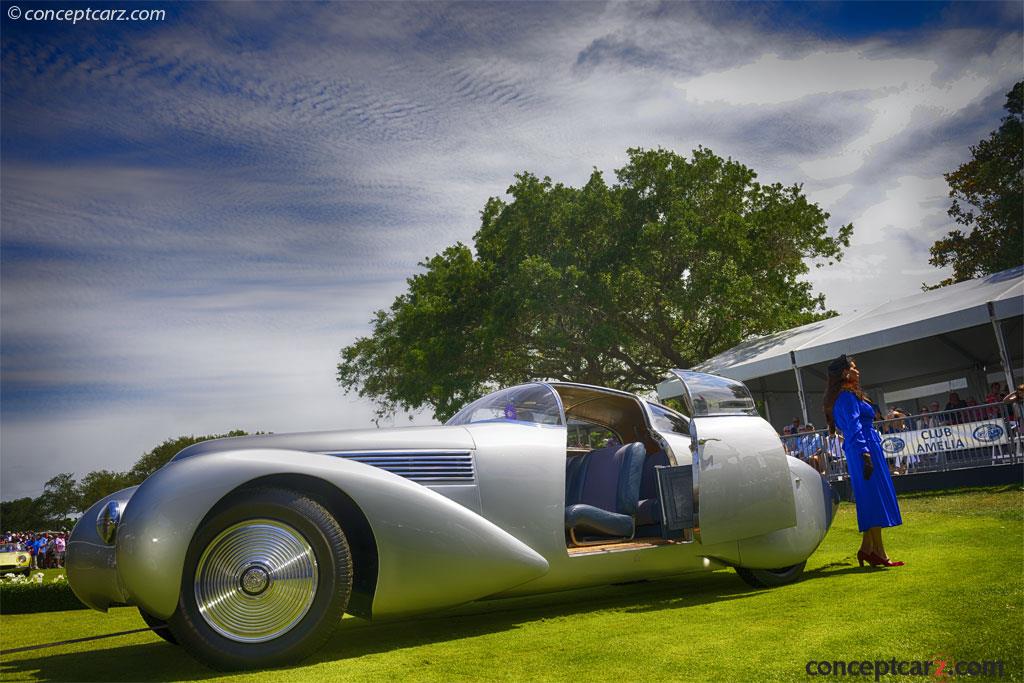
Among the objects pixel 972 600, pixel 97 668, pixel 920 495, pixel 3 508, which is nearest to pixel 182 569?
pixel 97 668

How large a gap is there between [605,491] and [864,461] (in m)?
2.45

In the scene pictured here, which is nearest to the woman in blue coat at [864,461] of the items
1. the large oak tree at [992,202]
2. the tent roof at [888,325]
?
the tent roof at [888,325]

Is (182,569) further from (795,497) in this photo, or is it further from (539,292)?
(539,292)

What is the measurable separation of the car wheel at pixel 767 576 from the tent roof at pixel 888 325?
38.9ft

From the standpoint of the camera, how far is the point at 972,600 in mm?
4363

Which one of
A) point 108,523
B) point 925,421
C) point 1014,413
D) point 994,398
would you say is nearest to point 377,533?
point 108,523

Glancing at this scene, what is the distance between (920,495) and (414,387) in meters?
20.0

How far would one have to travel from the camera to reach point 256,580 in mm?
3916

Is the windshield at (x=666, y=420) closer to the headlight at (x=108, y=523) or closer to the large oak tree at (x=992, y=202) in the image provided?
the headlight at (x=108, y=523)

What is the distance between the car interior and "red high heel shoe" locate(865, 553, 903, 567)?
6.90 ft

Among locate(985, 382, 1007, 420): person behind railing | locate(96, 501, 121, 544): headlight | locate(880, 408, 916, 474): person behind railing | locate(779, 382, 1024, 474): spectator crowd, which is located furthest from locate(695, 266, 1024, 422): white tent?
locate(96, 501, 121, 544): headlight

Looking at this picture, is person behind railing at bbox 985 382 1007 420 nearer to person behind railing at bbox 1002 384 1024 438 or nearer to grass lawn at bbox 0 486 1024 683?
person behind railing at bbox 1002 384 1024 438

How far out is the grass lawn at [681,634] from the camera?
346 centimetres

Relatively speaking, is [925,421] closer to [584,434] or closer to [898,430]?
[898,430]
